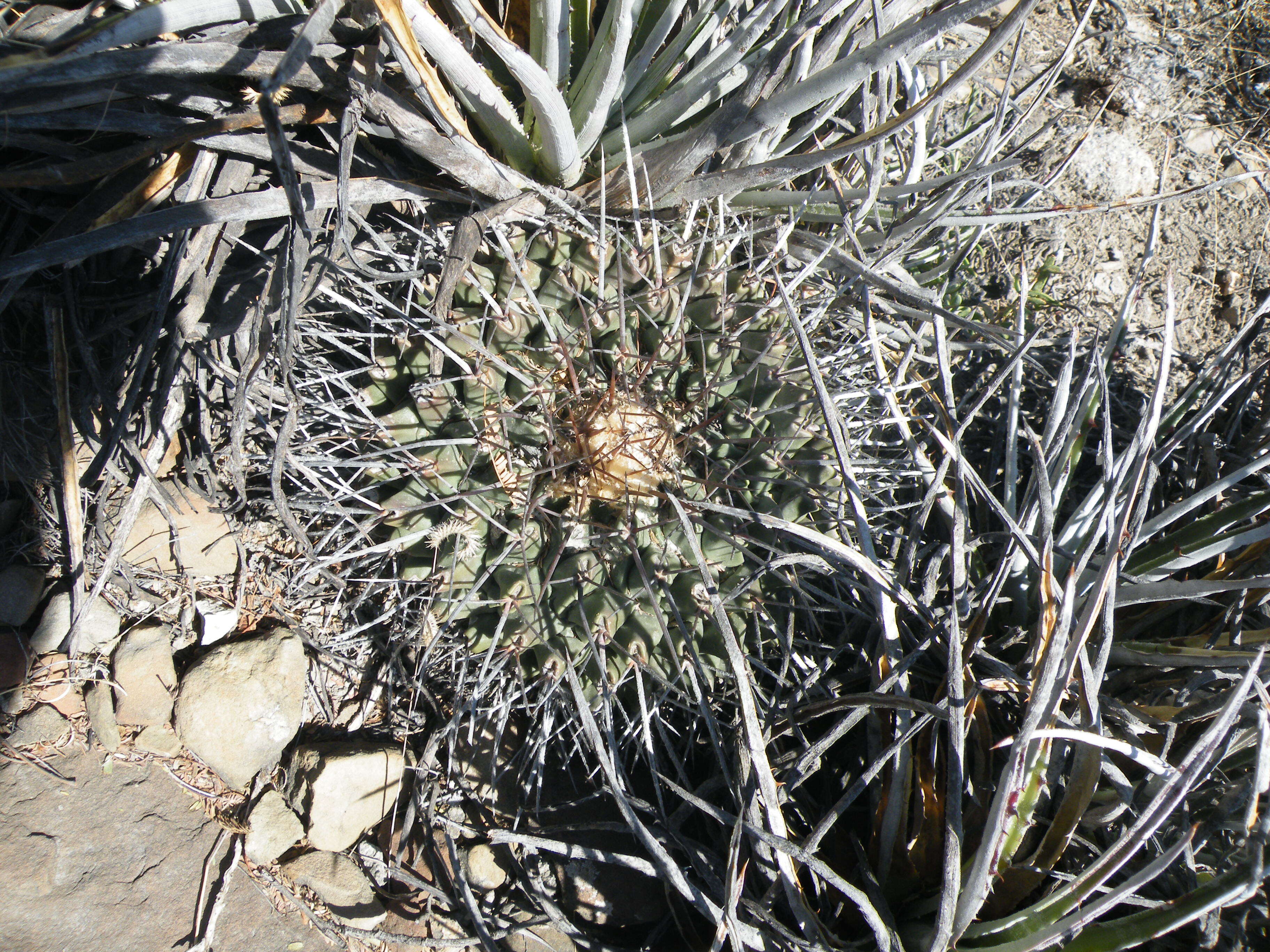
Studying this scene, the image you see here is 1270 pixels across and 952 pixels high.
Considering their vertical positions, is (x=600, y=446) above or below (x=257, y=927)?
above

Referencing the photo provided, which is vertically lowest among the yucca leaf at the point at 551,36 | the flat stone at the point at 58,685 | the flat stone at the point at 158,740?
the flat stone at the point at 158,740

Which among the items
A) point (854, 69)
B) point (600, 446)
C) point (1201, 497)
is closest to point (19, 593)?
point (600, 446)

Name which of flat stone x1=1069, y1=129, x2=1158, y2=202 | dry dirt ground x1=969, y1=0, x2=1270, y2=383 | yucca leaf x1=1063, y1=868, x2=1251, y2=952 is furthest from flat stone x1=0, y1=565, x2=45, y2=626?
flat stone x1=1069, y1=129, x2=1158, y2=202

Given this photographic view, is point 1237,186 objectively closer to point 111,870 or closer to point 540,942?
point 540,942

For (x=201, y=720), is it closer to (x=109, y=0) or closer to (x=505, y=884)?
(x=505, y=884)

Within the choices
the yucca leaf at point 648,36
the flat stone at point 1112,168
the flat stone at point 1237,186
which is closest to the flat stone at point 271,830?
the yucca leaf at point 648,36

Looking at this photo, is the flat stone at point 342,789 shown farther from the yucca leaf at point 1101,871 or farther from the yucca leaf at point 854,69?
the yucca leaf at point 854,69
